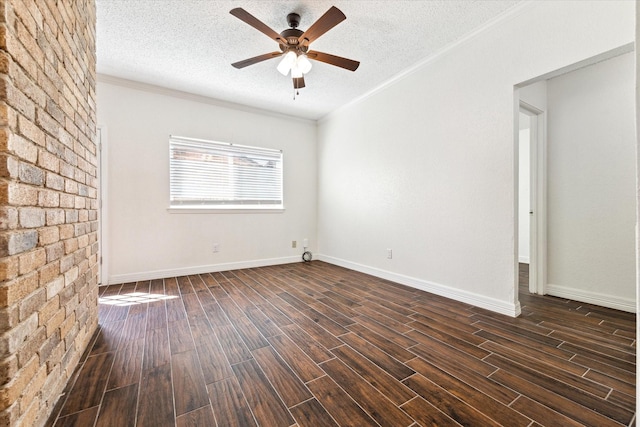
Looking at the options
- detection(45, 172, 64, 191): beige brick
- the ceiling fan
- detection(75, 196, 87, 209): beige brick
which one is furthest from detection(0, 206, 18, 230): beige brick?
the ceiling fan

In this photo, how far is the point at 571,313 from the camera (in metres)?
2.41

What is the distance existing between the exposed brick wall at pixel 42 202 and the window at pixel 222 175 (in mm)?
2032

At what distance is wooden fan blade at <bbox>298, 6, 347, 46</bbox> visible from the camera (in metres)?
1.85

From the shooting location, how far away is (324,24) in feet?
6.59

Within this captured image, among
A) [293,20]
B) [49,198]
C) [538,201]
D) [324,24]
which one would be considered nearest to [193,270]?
[49,198]

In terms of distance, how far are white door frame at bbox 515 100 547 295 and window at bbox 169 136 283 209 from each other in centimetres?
348

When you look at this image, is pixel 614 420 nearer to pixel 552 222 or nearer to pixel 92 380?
pixel 552 222

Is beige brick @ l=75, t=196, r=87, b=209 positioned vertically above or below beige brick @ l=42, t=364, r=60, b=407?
above

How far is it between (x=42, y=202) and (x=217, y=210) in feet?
9.68

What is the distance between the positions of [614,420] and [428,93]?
2.91 metres

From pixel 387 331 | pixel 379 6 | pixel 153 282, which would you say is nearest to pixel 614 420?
pixel 387 331

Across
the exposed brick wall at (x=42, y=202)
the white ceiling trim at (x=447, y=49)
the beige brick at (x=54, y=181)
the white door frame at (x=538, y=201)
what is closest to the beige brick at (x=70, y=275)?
the exposed brick wall at (x=42, y=202)

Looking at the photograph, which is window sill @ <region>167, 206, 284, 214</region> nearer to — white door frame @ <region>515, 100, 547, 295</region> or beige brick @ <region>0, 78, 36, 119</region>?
beige brick @ <region>0, 78, 36, 119</region>

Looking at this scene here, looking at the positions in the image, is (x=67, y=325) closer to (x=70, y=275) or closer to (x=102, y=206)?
(x=70, y=275)
